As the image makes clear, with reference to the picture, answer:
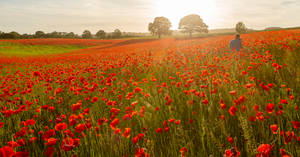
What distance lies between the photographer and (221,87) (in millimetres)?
3033

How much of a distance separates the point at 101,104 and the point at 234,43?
724cm

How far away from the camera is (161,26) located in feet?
228

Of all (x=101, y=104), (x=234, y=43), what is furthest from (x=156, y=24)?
(x=101, y=104)

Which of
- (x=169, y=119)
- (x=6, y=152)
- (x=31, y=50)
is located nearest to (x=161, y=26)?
(x=31, y=50)

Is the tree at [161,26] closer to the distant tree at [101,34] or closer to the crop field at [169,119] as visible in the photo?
the distant tree at [101,34]

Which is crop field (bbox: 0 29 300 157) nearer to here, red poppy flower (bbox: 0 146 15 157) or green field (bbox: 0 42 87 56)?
red poppy flower (bbox: 0 146 15 157)

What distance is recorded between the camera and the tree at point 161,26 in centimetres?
6925

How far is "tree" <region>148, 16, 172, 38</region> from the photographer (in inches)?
2726

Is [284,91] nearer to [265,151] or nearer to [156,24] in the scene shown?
[265,151]

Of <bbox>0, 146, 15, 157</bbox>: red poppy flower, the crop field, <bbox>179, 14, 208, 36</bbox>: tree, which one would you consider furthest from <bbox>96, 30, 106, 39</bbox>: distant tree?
<bbox>0, 146, 15, 157</bbox>: red poppy flower

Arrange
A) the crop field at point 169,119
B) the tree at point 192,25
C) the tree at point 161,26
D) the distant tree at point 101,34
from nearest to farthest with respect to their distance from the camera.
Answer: the crop field at point 169,119 → the tree at point 192,25 → the tree at point 161,26 → the distant tree at point 101,34

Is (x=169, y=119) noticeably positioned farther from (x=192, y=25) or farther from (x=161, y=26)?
(x=161, y=26)

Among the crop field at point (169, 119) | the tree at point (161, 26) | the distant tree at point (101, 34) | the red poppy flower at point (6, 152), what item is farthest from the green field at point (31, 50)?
the distant tree at point (101, 34)

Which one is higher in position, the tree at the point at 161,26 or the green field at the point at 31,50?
the tree at the point at 161,26
